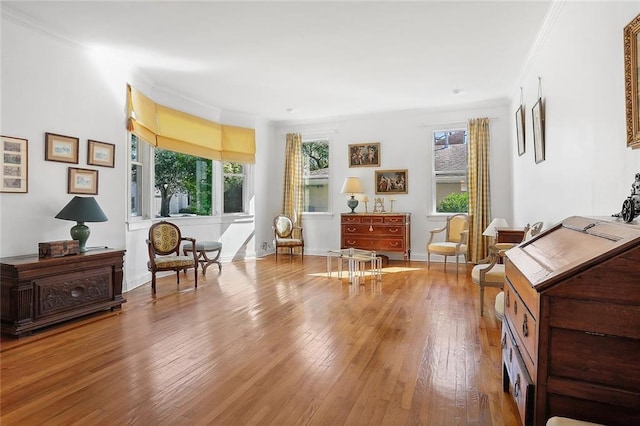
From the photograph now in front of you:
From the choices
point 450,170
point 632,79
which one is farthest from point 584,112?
point 450,170

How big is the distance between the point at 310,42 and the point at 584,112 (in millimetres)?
2782

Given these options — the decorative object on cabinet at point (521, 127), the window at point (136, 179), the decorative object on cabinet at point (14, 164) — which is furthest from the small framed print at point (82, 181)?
the decorative object on cabinet at point (521, 127)

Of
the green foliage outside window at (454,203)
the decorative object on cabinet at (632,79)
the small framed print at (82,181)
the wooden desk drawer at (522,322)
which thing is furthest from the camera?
the green foliage outside window at (454,203)

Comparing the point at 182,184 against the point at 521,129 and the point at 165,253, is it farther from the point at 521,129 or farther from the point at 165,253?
the point at 521,129

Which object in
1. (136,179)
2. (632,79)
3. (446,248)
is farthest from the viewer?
(446,248)

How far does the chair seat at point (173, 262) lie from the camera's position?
15.8ft

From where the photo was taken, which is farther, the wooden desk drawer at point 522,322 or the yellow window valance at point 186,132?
the yellow window valance at point 186,132

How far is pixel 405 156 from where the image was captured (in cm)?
736

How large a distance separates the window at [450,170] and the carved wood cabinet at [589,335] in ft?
18.9

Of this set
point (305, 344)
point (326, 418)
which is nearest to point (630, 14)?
point (326, 418)

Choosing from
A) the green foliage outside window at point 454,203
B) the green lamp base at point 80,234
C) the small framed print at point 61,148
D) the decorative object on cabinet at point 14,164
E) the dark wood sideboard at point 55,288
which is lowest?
the dark wood sideboard at point 55,288

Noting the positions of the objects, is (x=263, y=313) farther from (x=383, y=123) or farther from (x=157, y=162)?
(x=383, y=123)

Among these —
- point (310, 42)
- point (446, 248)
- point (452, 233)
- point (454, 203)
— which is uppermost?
point (310, 42)

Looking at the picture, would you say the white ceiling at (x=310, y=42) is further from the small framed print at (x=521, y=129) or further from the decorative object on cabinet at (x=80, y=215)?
the decorative object on cabinet at (x=80, y=215)
